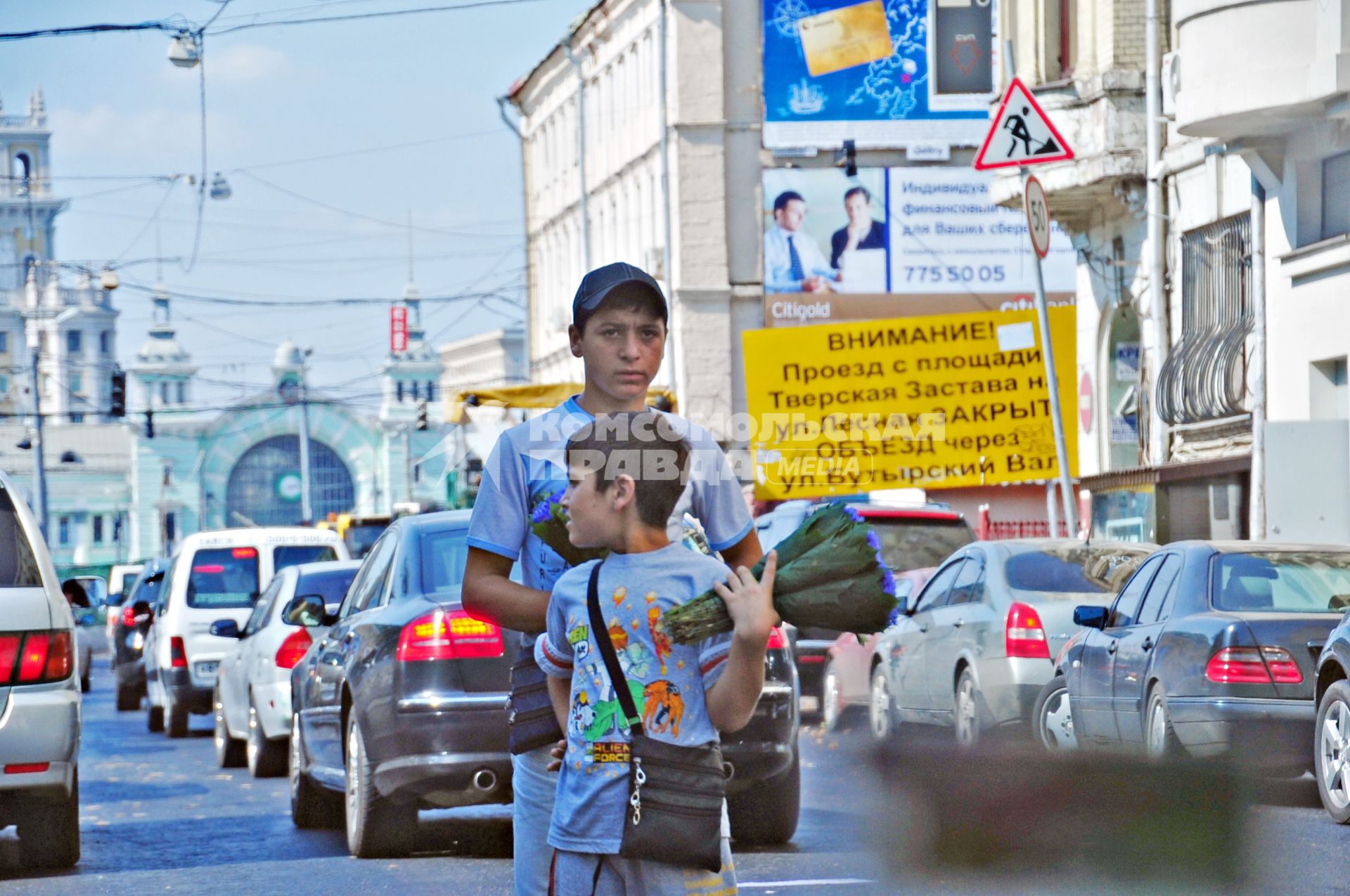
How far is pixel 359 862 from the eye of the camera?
10.6 m

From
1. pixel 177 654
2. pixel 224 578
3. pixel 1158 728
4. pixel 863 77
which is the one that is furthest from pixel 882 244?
pixel 1158 728

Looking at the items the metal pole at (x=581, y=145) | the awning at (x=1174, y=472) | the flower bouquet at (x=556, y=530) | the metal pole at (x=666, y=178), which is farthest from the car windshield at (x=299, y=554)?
the metal pole at (x=581, y=145)

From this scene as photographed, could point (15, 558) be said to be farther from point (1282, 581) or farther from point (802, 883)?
point (1282, 581)

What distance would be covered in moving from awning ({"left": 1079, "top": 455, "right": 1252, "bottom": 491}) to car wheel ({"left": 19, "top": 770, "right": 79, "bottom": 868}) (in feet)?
49.4

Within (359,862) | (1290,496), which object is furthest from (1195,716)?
(1290,496)

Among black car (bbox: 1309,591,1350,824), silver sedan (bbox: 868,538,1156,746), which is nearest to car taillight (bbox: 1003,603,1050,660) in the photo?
silver sedan (bbox: 868,538,1156,746)

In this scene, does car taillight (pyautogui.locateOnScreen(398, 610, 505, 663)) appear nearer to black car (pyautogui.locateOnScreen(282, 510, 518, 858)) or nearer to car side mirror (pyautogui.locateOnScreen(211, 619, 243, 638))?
black car (pyautogui.locateOnScreen(282, 510, 518, 858))

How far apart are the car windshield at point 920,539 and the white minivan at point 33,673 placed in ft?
37.9

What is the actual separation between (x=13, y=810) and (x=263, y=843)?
1.51m

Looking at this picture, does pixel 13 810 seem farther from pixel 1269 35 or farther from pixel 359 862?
pixel 1269 35

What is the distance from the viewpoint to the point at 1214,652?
39.6 ft

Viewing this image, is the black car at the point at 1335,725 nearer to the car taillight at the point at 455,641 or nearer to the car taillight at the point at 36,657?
the car taillight at the point at 455,641

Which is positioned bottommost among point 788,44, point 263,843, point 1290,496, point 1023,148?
point 263,843

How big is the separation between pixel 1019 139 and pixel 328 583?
8.96 m
